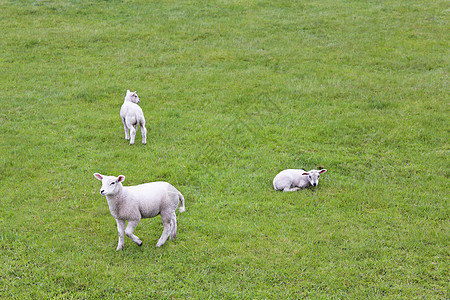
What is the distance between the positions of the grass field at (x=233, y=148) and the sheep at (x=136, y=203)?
53cm

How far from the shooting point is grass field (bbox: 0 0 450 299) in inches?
332

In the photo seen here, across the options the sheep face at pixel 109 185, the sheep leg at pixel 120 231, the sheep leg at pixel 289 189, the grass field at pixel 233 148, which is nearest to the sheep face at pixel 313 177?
the grass field at pixel 233 148

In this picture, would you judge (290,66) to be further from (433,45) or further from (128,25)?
(128,25)

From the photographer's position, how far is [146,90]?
18.9m

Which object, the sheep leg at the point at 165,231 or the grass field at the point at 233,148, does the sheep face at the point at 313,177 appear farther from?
the sheep leg at the point at 165,231

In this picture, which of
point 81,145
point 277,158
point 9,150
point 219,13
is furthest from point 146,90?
point 219,13

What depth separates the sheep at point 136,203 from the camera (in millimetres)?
8502

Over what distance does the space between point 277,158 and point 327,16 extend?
56.2 feet

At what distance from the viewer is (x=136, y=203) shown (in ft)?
28.2

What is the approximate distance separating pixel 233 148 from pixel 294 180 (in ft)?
10.7

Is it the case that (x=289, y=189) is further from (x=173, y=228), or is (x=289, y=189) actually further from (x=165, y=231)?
(x=165, y=231)

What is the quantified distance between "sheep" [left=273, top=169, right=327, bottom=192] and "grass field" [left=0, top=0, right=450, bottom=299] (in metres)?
0.29

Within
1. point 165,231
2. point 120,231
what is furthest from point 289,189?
point 120,231

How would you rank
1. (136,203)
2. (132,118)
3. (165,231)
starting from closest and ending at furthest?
(136,203), (165,231), (132,118)
